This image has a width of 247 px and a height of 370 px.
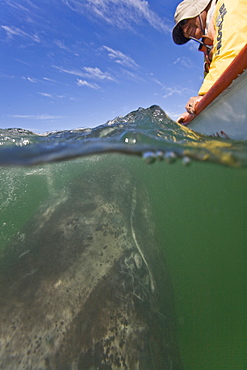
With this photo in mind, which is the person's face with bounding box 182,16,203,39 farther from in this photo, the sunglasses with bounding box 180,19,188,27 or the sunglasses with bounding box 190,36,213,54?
the sunglasses with bounding box 190,36,213,54

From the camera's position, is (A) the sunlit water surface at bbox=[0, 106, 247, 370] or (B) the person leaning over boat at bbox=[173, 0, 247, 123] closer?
(B) the person leaning over boat at bbox=[173, 0, 247, 123]

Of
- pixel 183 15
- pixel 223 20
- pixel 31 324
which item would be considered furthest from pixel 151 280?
pixel 183 15

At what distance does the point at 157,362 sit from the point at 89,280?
1520 millimetres

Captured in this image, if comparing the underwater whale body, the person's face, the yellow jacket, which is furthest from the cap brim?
the underwater whale body

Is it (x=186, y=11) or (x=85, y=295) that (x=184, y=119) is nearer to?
(x=186, y=11)

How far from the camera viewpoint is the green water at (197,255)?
5348 mm

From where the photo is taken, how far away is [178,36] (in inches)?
209

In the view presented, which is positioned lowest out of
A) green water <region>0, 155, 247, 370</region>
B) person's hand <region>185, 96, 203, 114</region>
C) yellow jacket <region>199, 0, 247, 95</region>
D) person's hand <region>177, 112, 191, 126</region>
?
green water <region>0, 155, 247, 370</region>

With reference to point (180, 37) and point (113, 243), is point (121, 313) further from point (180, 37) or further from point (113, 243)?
point (180, 37)

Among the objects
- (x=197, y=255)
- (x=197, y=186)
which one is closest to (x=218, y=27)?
(x=197, y=255)

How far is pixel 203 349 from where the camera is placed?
5.26 meters

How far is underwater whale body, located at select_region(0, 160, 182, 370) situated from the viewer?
2.52 metres

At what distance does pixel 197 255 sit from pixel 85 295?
776 centimetres

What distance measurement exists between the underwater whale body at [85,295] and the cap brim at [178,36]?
4913 mm
